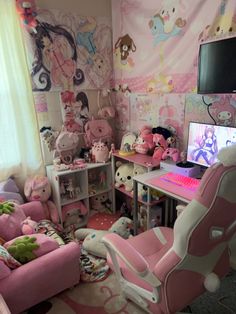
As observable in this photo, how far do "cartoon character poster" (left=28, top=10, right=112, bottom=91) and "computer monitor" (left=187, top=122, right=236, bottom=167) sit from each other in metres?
1.29

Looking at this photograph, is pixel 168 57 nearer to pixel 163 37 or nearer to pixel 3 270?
pixel 163 37

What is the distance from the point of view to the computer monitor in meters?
1.66

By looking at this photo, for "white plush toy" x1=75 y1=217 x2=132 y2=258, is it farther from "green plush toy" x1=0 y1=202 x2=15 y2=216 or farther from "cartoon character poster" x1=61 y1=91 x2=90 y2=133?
"cartoon character poster" x1=61 y1=91 x2=90 y2=133

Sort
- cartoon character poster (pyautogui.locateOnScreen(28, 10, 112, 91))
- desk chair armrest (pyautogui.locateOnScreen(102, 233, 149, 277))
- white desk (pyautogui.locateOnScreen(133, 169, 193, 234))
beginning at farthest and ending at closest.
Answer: cartoon character poster (pyautogui.locateOnScreen(28, 10, 112, 91))
white desk (pyautogui.locateOnScreen(133, 169, 193, 234))
desk chair armrest (pyautogui.locateOnScreen(102, 233, 149, 277))

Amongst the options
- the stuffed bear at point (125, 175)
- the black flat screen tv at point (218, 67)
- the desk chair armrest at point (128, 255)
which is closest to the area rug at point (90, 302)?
the desk chair armrest at point (128, 255)

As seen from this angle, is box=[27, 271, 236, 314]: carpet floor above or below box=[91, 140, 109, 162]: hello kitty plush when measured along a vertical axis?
below

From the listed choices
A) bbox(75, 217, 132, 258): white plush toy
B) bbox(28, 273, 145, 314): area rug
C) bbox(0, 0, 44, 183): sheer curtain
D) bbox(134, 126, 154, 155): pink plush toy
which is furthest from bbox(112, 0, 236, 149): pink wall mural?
bbox(28, 273, 145, 314): area rug

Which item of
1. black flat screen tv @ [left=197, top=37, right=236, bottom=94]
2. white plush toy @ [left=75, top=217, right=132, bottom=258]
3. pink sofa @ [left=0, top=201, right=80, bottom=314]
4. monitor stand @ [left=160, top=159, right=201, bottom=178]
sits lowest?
white plush toy @ [left=75, top=217, right=132, bottom=258]

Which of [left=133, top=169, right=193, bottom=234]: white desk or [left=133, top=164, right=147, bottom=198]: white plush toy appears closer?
[left=133, top=169, right=193, bottom=234]: white desk

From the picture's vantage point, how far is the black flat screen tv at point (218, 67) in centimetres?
149

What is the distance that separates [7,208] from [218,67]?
5.93 feet

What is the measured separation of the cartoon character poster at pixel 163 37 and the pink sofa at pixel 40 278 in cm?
158

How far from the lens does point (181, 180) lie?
1781 mm

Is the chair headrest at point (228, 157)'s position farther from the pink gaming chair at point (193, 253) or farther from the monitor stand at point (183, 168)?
the monitor stand at point (183, 168)
